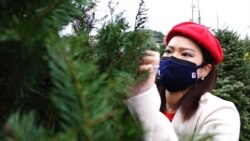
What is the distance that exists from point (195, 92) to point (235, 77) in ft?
15.1

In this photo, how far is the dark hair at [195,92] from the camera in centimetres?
314

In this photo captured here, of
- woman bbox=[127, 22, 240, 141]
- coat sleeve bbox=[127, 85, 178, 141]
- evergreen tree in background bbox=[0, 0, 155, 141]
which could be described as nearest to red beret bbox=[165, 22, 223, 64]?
woman bbox=[127, 22, 240, 141]

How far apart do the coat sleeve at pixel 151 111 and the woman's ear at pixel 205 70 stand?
4.52 ft

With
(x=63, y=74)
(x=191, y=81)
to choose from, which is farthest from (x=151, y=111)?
(x=191, y=81)

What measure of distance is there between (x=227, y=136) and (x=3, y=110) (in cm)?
198

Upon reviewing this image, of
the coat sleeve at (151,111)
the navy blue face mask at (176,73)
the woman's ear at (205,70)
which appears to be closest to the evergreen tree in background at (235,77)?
the woman's ear at (205,70)

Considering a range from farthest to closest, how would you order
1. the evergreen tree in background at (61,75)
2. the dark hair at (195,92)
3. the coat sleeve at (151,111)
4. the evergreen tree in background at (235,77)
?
the evergreen tree in background at (235,77) < the dark hair at (195,92) < the coat sleeve at (151,111) < the evergreen tree in background at (61,75)

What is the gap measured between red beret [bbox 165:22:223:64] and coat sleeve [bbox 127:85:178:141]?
1.33 metres

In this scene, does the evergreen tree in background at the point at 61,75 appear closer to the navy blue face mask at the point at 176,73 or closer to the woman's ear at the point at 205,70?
the navy blue face mask at the point at 176,73

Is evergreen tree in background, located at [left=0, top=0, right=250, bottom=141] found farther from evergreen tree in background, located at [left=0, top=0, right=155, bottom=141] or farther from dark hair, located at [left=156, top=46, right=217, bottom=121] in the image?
dark hair, located at [left=156, top=46, right=217, bottom=121]

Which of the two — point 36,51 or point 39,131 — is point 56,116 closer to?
point 36,51

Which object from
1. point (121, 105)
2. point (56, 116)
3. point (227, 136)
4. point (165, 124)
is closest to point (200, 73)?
point (227, 136)

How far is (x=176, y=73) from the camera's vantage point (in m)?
3.31

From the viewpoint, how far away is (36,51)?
806 millimetres
